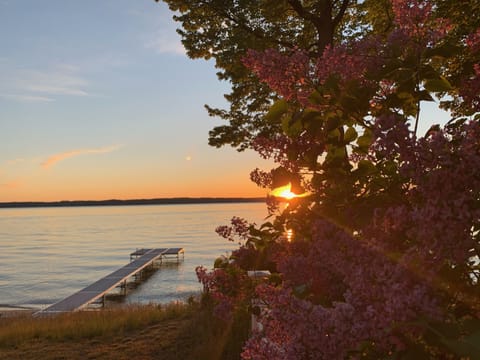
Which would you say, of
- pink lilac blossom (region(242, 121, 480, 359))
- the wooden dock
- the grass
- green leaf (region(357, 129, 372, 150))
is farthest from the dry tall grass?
pink lilac blossom (region(242, 121, 480, 359))

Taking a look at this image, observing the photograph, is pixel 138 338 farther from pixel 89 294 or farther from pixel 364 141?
pixel 89 294

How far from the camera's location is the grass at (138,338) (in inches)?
400

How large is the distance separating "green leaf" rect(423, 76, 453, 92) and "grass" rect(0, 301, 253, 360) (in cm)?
812

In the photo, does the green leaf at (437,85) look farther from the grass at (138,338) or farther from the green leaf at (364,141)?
the grass at (138,338)

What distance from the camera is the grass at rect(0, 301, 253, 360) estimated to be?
33.4 feet

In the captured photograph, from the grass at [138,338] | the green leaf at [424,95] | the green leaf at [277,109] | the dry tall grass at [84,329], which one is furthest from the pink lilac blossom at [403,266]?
the dry tall grass at [84,329]

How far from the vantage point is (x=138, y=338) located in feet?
40.2

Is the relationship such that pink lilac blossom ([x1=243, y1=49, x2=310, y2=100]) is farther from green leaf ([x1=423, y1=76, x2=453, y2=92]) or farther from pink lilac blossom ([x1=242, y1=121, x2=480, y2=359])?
pink lilac blossom ([x1=242, y1=121, x2=480, y2=359])

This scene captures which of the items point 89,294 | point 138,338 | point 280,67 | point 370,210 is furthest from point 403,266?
point 89,294

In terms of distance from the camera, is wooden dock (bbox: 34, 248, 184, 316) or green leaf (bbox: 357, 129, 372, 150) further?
wooden dock (bbox: 34, 248, 184, 316)

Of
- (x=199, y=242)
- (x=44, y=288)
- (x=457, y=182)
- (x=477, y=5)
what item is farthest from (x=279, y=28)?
(x=199, y=242)

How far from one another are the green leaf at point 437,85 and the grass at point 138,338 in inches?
320

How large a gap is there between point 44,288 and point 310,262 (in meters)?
48.2

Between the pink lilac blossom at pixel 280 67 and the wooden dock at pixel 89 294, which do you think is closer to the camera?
the pink lilac blossom at pixel 280 67
